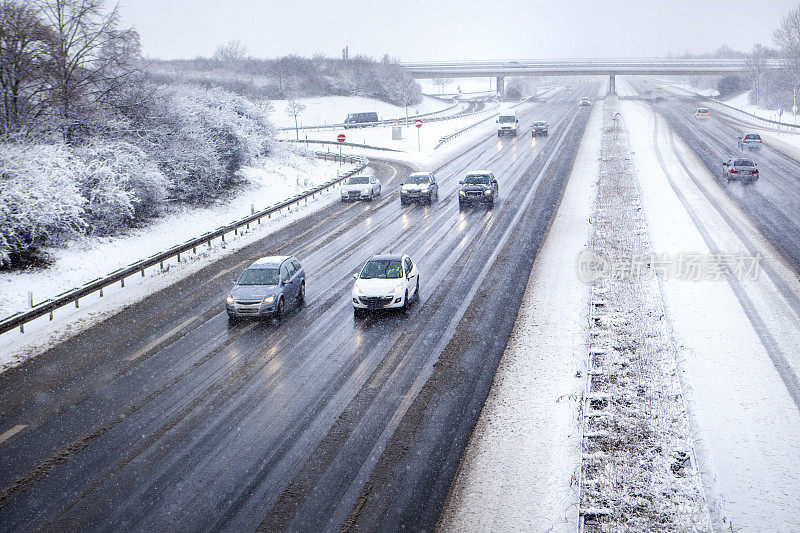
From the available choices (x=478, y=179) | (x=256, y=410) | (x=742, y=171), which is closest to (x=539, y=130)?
(x=742, y=171)

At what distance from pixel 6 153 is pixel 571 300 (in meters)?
22.2

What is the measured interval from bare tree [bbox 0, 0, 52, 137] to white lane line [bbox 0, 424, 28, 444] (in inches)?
749

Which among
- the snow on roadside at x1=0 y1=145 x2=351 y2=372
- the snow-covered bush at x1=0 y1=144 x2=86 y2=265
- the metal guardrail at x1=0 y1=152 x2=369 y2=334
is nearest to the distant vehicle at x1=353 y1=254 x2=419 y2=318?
the snow on roadside at x1=0 y1=145 x2=351 y2=372

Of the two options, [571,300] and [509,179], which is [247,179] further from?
[571,300]

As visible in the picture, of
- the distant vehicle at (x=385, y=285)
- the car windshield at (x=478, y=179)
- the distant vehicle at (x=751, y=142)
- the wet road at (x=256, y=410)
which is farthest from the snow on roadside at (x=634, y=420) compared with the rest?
the distant vehicle at (x=751, y=142)

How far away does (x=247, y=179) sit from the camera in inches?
1661

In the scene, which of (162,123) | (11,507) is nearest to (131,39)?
(162,123)

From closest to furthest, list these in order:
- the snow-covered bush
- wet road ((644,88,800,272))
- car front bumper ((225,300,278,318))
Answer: car front bumper ((225,300,278,318))
the snow-covered bush
wet road ((644,88,800,272))

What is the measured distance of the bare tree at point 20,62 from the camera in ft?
90.2

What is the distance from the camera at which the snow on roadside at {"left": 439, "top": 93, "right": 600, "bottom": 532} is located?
954cm

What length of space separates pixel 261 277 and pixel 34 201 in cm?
1043

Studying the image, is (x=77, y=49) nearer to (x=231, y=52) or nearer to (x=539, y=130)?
(x=539, y=130)

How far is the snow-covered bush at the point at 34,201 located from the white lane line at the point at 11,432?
11.4 metres

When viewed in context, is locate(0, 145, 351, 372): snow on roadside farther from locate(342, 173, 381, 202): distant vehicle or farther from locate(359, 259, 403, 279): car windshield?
locate(359, 259, 403, 279): car windshield
